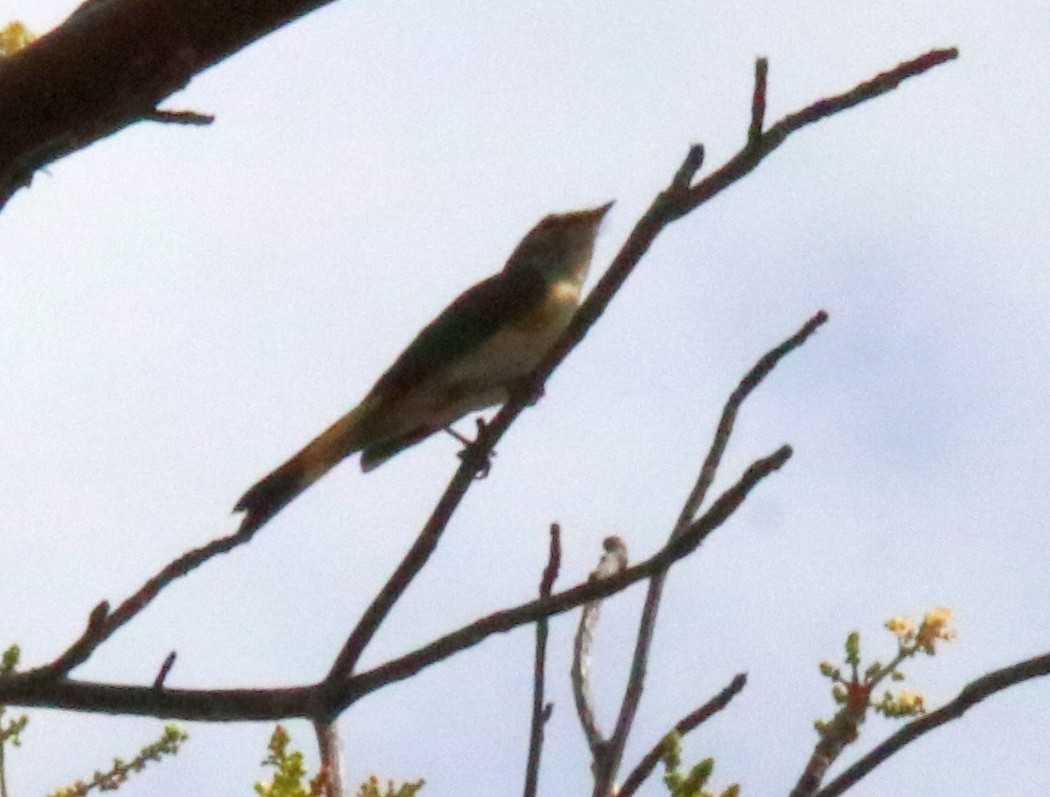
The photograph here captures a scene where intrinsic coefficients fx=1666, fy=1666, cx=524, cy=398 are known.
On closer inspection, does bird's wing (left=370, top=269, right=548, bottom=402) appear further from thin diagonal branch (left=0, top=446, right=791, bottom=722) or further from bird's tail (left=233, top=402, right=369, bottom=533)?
thin diagonal branch (left=0, top=446, right=791, bottom=722)

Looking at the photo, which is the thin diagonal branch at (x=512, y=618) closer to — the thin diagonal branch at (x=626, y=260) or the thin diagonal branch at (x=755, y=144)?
the thin diagonal branch at (x=626, y=260)

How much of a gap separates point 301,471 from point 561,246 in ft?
7.07

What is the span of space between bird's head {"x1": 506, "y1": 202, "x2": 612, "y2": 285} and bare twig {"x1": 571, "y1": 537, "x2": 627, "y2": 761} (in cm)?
303

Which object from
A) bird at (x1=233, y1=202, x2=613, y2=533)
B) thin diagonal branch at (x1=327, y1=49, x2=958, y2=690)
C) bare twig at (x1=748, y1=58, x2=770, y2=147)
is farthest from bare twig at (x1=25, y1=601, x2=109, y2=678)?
bird at (x1=233, y1=202, x2=613, y2=533)

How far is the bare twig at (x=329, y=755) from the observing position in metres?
2.55

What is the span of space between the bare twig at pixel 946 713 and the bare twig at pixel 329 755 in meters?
0.78

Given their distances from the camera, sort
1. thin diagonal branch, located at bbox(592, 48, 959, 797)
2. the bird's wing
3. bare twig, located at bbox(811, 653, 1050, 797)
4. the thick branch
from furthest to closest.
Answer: the bird's wing
the thick branch
thin diagonal branch, located at bbox(592, 48, 959, 797)
bare twig, located at bbox(811, 653, 1050, 797)

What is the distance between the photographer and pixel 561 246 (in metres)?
6.41

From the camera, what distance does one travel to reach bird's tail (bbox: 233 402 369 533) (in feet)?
12.7

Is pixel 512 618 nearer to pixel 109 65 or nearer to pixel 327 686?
pixel 327 686

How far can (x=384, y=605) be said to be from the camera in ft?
8.34

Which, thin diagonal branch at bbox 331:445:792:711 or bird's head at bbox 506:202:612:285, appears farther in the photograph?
bird's head at bbox 506:202:612:285

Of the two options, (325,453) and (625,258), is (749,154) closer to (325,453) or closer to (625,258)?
(625,258)

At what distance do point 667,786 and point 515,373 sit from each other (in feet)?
9.31
